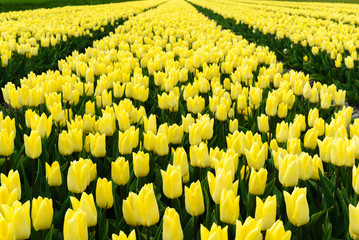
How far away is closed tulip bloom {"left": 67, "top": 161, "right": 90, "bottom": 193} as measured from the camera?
175cm

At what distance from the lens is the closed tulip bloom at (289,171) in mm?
1762

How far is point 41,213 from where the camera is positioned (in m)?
1.46

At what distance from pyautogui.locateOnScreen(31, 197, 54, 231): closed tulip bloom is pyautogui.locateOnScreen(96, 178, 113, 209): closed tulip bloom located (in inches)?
9.3

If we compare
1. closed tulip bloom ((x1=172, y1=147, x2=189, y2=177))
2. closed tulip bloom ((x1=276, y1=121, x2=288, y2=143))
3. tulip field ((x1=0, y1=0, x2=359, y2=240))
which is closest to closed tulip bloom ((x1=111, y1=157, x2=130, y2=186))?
tulip field ((x1=0, y1=0, x2=359, y2=240))

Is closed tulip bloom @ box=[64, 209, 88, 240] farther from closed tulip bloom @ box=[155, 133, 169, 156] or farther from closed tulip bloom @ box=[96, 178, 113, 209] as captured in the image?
Answer: closed tulip bloom @ box=[155, 133, 169, 156]

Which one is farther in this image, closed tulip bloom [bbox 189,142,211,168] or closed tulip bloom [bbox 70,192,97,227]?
closed tulip bloom [bbox 189,142,211,168]

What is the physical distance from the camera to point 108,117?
252 centimetres

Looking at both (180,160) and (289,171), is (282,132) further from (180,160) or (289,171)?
(180,160)

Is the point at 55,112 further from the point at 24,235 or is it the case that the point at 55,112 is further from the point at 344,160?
the point at 344,160

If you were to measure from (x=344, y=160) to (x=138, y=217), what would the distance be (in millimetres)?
1136

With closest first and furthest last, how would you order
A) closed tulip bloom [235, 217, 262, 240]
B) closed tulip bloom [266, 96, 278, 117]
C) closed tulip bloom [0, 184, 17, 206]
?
closed tulip bloom [235, 217, 262, 240]
closed tulip bloom [0, 184, 17, 206]
closed tulip bloom [266, 96, 278, 117]

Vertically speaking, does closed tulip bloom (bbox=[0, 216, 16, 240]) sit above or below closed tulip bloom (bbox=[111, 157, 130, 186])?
above

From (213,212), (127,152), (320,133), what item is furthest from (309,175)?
(127,152)

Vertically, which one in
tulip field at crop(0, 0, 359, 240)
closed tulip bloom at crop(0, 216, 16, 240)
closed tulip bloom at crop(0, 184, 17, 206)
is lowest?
tulip field at crop(0, 0, 359, 240)
